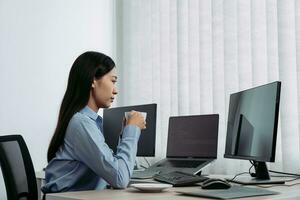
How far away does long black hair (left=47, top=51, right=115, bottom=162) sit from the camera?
1.75 meters

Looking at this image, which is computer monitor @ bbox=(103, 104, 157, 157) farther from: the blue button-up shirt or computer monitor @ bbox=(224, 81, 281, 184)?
the blue button-up shirt

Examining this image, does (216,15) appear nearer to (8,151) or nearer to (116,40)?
(116,40)

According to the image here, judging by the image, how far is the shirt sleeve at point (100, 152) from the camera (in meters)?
1.61

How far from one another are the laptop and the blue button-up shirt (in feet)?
1.82

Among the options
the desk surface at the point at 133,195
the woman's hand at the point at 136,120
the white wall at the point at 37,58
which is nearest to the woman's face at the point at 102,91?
the woman's hand at the point at 136,120

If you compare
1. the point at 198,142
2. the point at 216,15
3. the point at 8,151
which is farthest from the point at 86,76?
the point at 216,15

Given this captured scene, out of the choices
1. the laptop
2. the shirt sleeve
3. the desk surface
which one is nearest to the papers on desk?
the desk surface

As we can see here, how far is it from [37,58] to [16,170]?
130 centimetres

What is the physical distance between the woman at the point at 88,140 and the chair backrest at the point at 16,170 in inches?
16.4

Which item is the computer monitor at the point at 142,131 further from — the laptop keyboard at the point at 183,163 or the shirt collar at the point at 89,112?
the shirt collar at the point at 89,112

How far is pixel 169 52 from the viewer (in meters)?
3.11

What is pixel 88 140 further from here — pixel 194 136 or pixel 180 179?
pixel 194 136

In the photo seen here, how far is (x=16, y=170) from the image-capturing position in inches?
84.8

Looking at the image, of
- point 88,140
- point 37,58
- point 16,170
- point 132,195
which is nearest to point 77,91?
point 88,140
